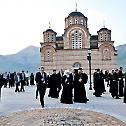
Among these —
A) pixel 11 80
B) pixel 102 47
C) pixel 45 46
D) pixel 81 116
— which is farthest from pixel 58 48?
pixel 81 116

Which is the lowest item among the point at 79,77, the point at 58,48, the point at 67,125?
the point at 67,125

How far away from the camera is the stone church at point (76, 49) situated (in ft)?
223

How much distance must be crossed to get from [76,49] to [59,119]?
58.0 m

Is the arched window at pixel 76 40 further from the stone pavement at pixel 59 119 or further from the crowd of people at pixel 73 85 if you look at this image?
the stone pavement at pixel 59 119

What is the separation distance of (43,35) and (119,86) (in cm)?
5115

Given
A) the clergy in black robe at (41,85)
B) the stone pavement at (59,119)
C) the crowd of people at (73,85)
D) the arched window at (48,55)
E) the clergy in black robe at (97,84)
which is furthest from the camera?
the arched window at (48,55)

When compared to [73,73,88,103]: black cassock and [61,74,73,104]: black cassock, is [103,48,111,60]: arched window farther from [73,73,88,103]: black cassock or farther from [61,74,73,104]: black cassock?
[61,74,73,104]: black cassock

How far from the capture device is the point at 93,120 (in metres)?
11.3

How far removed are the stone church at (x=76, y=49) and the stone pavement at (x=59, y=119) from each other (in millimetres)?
54942

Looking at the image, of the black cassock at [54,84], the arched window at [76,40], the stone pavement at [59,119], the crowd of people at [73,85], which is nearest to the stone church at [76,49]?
the arched window at [76,40]

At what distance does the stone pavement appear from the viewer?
10.8 metres

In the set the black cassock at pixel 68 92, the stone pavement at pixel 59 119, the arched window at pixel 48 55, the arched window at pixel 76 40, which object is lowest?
the stone pavement at pixel 59 119

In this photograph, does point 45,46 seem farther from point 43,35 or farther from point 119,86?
point 119,86

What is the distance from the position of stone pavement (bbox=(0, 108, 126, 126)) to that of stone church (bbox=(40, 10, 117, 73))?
54942mm
